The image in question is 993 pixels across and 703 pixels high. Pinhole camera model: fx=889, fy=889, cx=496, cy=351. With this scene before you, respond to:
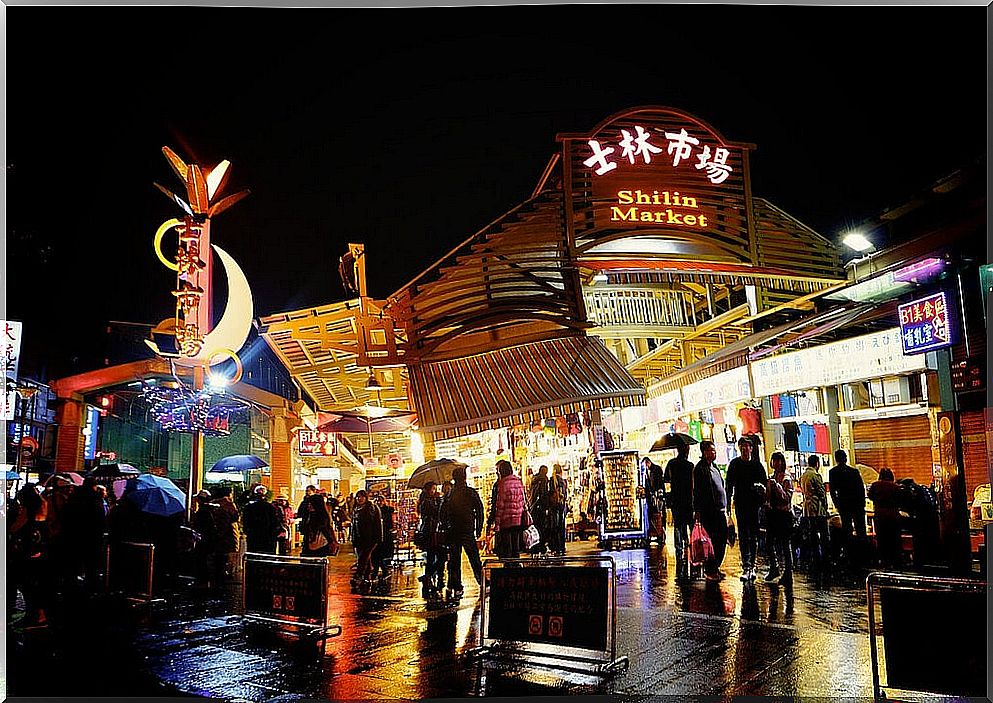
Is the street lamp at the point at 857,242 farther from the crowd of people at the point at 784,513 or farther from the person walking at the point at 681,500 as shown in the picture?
the person walking at the point at 681,500

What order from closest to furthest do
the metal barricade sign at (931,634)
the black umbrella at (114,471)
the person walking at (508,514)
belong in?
the metal barricade sign at (931,634) < the person walking at (508,514) < the black umbrella at (114,471)

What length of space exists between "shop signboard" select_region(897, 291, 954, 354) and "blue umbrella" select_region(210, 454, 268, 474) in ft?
18.6

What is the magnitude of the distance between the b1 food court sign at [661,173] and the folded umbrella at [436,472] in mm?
2432

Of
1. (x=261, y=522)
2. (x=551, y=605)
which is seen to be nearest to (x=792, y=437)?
(x=551, y=605)

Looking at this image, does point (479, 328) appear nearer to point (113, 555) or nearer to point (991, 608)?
point (113, 555)

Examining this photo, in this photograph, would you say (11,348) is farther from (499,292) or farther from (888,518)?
(888,518)

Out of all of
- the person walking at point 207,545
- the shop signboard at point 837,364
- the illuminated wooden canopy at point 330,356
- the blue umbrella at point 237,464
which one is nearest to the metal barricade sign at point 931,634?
the shop signboard at point 837,364

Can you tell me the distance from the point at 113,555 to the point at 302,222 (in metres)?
3.47

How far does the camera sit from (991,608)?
679 centimetres

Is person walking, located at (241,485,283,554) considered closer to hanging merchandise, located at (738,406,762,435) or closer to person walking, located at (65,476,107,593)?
person walking, located at (65,476,107,593)

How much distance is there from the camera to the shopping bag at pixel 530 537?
757 centimetres

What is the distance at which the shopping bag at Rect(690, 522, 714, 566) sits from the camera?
772 centimetres

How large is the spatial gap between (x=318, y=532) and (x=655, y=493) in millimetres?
2942

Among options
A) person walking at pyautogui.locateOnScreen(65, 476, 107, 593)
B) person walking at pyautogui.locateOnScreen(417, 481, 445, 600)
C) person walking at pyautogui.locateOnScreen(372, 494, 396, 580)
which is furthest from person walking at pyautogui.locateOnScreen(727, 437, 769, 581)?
person walking at pyautogui.locateOnScreen(65, 476, 107, 593)
